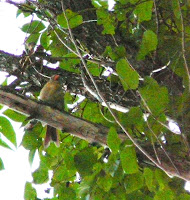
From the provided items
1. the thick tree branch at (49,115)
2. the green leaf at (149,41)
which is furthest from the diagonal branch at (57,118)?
the green leaf at (149,41)

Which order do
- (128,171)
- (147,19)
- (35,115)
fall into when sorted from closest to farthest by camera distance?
(128,171), (35,115), (147,19)

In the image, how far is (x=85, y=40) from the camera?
6.53 feet

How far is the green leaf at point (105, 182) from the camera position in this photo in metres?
1.54

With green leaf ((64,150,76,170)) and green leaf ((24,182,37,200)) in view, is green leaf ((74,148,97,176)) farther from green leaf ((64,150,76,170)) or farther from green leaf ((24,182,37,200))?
green leaf ((24,182,37,200))

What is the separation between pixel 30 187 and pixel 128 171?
0.61 meters

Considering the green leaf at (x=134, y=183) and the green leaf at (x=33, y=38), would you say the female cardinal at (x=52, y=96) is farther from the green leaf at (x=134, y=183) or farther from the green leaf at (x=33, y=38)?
the green leaf at (x=134, y=183)

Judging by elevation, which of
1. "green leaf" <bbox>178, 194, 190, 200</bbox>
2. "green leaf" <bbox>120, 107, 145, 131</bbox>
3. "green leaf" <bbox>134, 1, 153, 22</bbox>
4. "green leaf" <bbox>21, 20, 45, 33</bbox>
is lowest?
"green leaf" <bbox>178, 194, 190, 200</bbox>

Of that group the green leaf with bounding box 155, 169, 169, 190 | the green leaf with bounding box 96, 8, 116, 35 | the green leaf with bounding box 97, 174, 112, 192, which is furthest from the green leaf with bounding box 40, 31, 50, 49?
the green leaf with bounding box 155, 169, 169, 190

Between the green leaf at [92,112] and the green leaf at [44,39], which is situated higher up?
the green leaf at [44,39]

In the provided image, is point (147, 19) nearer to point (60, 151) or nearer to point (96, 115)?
point (96, 115)

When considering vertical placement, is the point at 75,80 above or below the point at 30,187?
above

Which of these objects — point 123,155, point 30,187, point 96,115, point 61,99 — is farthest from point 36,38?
point 123,155

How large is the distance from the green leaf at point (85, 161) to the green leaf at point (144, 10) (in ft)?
1.98

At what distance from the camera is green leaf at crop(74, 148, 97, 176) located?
1604 mm
